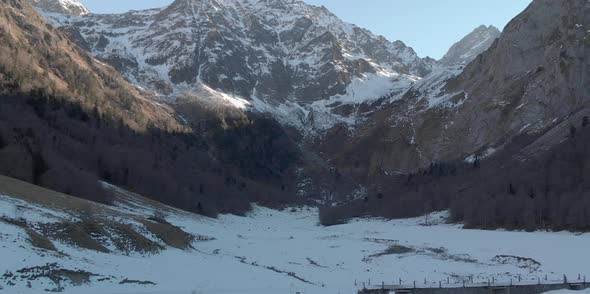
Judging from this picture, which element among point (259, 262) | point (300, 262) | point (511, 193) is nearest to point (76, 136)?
point (511, 193)

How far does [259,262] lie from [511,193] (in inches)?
2910

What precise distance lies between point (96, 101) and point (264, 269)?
147281mm

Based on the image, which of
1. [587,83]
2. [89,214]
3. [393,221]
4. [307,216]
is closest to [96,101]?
[307,216]

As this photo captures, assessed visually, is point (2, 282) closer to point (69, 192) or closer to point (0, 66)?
point (69, 192)

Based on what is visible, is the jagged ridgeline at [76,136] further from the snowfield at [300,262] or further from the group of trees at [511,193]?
the group of trees at [511,193]

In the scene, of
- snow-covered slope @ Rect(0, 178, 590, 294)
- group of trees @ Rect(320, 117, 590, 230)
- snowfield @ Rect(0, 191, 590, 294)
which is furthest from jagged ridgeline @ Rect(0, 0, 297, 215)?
group of trees @ Rect(320, 117, 590, 230)

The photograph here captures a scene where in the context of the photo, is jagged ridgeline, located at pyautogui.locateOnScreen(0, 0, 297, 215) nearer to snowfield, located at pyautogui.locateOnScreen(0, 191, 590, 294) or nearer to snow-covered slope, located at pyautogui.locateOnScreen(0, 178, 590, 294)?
snow-covered slope, located at pyautogui.locateOnScreen(0, 178, 590, 294)

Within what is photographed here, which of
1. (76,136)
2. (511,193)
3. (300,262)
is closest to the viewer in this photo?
(300,262)

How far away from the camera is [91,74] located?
630ft

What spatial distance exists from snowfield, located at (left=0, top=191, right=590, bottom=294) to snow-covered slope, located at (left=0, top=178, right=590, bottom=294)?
0.27ft

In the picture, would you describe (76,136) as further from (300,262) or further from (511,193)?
(300,262)

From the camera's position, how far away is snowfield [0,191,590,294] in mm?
27766

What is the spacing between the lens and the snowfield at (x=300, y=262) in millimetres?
27766

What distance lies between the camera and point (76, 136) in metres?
136
